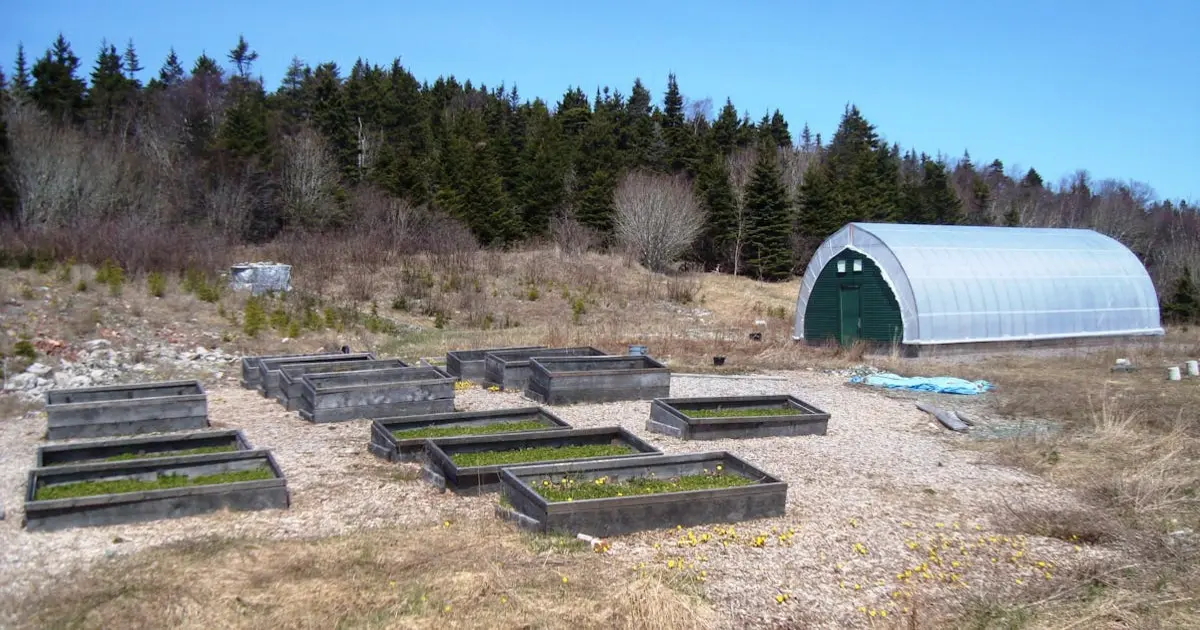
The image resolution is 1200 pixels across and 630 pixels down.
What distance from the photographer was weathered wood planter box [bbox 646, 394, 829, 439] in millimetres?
11734

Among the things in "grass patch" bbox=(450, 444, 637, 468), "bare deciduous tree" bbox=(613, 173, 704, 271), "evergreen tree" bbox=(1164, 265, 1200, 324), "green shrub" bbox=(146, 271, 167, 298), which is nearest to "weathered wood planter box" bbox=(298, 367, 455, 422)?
"grass patch" bbox=(450, 444, 637, 468)

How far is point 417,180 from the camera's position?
42781 millimetres

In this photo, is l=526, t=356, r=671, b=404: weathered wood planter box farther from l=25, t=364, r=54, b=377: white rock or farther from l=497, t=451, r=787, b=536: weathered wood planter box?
l=25, t=364, r=54, b=377: white rock

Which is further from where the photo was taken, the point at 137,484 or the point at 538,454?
the point at 538,454

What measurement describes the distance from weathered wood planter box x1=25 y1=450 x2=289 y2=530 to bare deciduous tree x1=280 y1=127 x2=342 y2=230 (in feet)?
105

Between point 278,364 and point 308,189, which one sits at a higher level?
point 308,189

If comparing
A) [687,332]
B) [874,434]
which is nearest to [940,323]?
[687,332]

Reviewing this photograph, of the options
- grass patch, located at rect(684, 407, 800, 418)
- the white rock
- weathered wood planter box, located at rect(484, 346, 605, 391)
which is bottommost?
grass patch, located at rect(684, 407, 800, 418)

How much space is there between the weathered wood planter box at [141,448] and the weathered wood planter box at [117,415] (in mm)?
1171

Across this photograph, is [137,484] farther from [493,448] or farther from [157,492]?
[493,448]

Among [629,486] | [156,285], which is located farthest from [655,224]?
[629,486]

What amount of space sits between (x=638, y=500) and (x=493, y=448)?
304 centimetres

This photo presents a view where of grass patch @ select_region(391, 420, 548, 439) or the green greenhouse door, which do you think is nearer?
grass patch @ select_region(391, 420, 548, 439)

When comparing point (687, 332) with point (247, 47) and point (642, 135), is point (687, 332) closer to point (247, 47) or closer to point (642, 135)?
point (642, 135)
